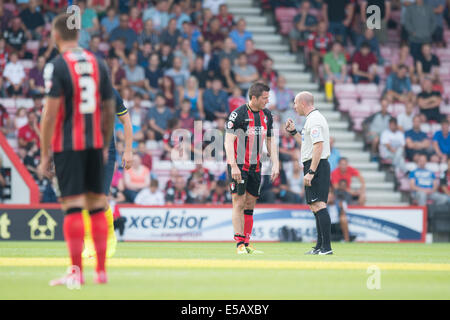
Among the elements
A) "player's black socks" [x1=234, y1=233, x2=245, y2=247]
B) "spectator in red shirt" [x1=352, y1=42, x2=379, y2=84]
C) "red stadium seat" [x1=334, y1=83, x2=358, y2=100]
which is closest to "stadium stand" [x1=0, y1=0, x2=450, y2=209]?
"red stadium seat" [x1=334, y1=83, x2=358, y2=100]

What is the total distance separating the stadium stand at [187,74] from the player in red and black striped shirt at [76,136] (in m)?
9.94

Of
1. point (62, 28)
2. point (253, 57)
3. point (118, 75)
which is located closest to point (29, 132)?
point (118, 75)

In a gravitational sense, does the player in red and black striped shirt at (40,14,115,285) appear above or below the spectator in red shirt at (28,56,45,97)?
below

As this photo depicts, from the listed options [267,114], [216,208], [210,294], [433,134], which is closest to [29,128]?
[216,208]

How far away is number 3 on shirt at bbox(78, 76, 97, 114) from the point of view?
6.80 m

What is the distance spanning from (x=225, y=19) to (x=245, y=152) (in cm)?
1067

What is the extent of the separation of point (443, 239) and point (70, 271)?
12.1 metres

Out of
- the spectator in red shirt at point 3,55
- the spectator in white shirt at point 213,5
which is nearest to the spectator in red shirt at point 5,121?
the spectator in red shirt at point 3,55

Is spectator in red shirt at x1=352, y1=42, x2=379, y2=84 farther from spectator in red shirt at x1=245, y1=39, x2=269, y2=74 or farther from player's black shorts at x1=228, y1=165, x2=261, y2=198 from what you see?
player's black shorts at x1=228, y1=165, x2=261, y2=198

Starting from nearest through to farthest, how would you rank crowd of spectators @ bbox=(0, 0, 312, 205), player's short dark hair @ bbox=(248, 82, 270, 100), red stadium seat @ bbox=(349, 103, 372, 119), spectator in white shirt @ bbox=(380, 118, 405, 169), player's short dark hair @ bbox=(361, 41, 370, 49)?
1. player's short dark hair @ bbox=(248, 82, 270, 100)
2. crowd of spectators @ bbox=(0, 0, 312, 205)
3. spectator in white shirt @ bbox=(380, 118, 405, 169)
4. red stadium seat @ bbox=(349, 103, 372, 119)
5. player's short dark hair @ bbox=(361, 41, 370, 49)

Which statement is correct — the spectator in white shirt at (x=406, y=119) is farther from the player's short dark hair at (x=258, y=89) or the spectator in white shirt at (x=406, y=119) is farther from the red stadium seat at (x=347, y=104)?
the player's short dark hair at (x=258, y=89)

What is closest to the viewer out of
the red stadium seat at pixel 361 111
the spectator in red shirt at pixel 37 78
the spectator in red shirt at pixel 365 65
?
the spectator in red shirt at pixel 37 78

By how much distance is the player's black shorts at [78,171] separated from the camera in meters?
6.75

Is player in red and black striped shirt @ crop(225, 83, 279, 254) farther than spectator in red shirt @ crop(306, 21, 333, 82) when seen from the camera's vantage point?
No
